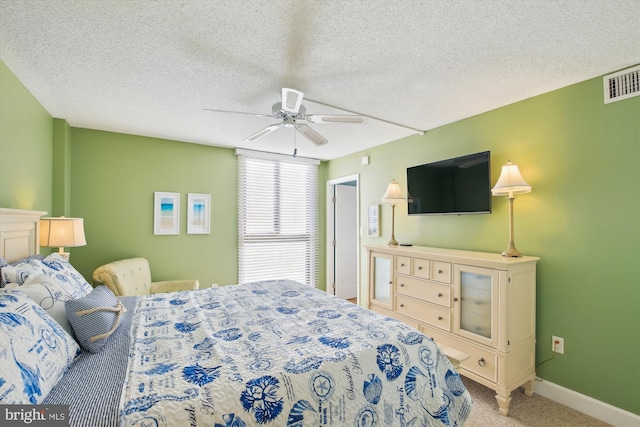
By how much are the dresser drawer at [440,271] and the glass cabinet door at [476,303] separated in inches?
3.4

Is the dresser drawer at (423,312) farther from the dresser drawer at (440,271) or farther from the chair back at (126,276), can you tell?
the chair back at (126,276)

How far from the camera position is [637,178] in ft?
6.71

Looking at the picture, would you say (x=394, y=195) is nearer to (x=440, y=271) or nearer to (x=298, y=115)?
(x=440, y=271)

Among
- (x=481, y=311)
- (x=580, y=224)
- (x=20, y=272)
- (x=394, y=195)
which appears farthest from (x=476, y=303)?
(x=20, y=272)

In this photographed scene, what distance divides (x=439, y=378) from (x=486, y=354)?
1.10m

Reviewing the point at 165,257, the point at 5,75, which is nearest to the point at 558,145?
the point at 5,75

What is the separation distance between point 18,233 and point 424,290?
Result: 3373 millimetres

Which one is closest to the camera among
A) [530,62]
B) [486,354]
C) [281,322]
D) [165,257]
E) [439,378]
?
[439,378]

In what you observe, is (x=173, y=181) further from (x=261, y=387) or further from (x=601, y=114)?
(x=601, y=114)

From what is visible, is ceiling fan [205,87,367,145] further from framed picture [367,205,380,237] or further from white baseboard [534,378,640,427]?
white baseboard [534,378,640,427]

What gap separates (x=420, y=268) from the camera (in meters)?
2.94

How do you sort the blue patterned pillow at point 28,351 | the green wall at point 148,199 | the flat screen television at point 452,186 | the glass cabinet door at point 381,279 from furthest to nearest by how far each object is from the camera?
the green wall at point 148,199 → the glass cabinet door at point 381,279 → the flat screen television at point 452,186 → the blue patterned pillow at point 28,351

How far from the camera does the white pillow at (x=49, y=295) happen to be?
141 cm

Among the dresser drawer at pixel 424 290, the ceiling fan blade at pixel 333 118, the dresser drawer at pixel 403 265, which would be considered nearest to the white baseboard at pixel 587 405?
the dresser drawer at pixel 424 290
